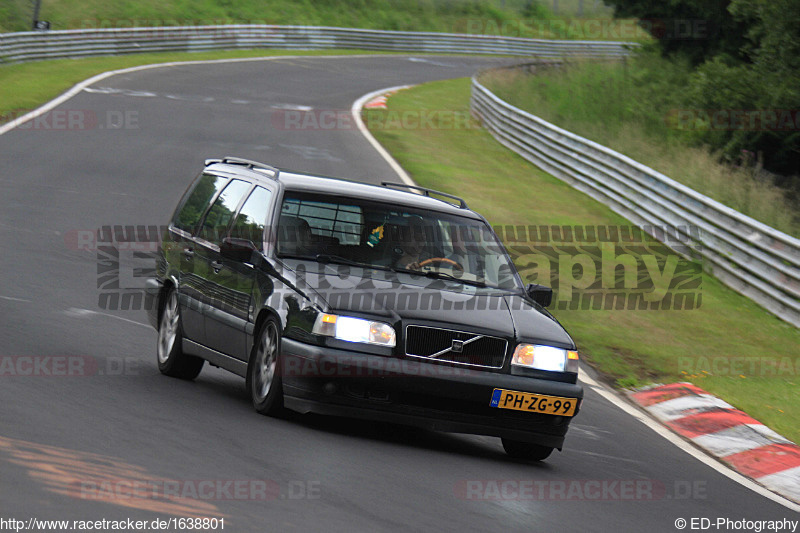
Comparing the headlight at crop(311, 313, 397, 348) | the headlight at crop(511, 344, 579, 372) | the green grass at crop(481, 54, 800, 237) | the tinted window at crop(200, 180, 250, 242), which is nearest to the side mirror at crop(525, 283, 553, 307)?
the headlight at crop(511, 344, 579, 372)

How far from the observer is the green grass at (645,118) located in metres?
22.0

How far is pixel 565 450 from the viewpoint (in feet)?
28.1

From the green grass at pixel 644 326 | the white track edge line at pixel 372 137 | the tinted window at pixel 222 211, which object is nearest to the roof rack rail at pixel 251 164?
the tinted window at pixel 222 211

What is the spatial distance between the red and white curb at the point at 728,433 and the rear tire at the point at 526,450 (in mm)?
1749

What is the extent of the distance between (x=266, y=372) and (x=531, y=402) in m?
1.72

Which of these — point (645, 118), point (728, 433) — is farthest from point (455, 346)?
point (645, 118)

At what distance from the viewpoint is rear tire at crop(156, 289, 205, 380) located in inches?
370

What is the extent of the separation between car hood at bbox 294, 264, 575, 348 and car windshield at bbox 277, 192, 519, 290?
24 cm

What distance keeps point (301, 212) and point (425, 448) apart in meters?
1.91

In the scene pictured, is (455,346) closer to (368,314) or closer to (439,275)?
(368,314)

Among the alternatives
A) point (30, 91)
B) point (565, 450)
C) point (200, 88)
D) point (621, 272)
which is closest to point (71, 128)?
point (30, 91)

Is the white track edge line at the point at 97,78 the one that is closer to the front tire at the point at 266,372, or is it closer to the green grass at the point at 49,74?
the green grass at the point at 49,74

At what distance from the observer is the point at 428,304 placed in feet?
25.5

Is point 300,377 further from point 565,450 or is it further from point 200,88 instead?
point 200,88
